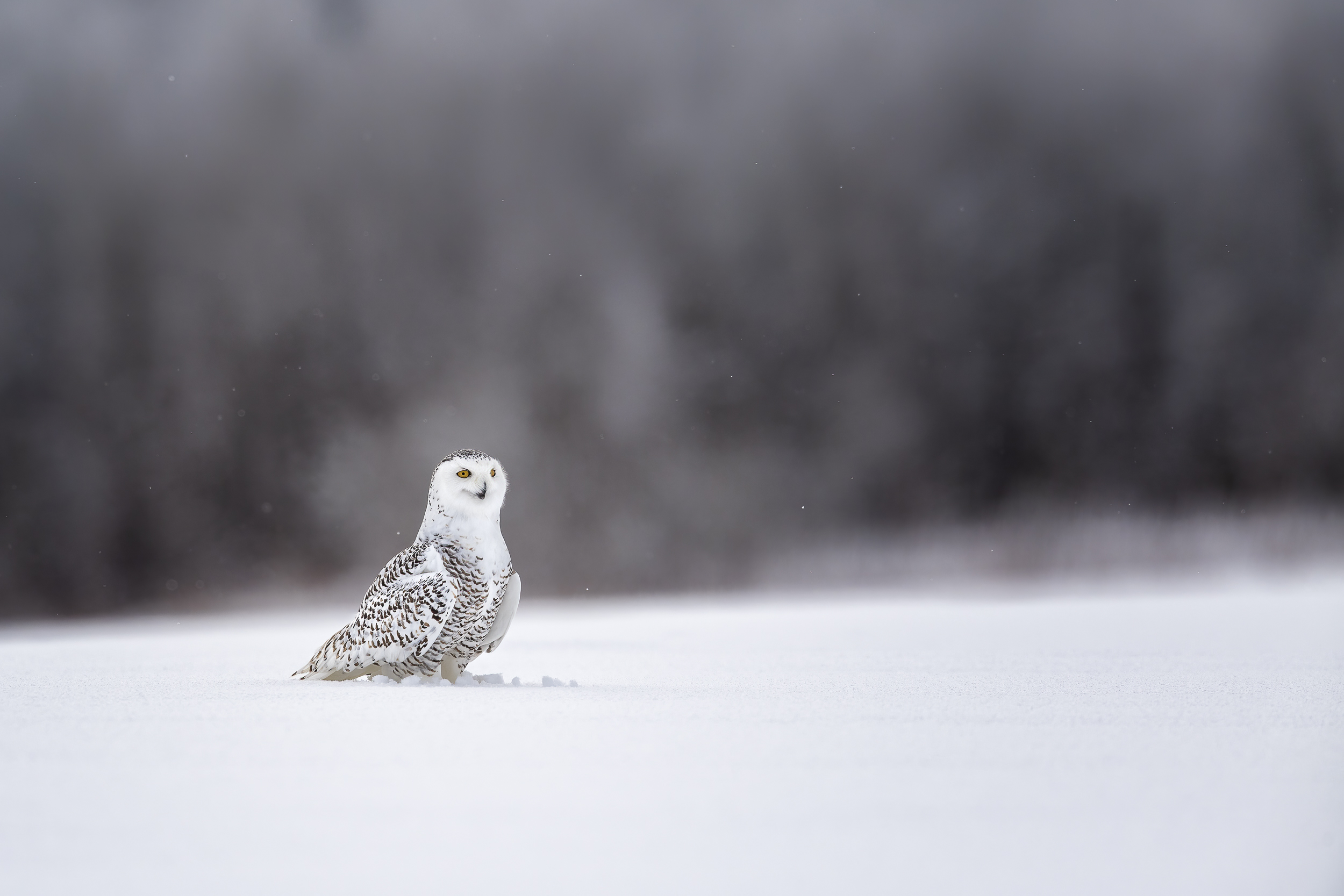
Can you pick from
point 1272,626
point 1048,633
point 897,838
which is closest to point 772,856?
point 897,838

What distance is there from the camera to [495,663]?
3.56m

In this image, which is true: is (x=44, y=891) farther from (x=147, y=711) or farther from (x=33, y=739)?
(x=147, y=711)

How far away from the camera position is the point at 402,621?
263 cm

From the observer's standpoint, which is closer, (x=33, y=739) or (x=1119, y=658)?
(x=33, y=739)

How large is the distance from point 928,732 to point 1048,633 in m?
2.64

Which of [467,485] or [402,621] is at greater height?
[467,485]

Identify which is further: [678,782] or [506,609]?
[506,609]

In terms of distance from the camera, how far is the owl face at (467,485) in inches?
106

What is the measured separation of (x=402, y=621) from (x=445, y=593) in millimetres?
136

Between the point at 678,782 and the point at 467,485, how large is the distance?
4.51 feet

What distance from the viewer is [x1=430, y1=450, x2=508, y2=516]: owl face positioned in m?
2.71

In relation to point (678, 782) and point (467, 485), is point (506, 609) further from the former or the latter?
point (678, 782)

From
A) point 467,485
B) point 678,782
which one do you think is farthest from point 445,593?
point 678,782

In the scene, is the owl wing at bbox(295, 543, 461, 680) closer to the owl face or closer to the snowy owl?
the snowy owl
